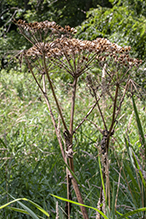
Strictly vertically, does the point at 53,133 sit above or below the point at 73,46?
below

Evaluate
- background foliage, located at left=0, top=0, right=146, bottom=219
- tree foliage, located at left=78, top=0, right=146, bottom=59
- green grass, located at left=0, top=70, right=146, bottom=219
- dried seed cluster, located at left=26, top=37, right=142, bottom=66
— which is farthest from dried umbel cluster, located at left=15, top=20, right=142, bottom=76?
tree foliage, located at left=78, top=0, right=146, bottom=59

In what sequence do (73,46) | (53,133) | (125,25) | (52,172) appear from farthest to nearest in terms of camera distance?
1. (125,25)
2. (53,133)
3. (52,172)
4. (73,46)

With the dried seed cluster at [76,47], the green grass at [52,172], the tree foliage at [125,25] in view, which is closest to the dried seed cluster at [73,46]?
the dried seed cluster at [76,47]

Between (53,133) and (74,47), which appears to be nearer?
(74,47)

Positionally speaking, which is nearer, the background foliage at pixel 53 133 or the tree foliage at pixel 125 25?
the background foliage at pixel 53 133

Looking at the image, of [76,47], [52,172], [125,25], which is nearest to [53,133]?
[52,172]

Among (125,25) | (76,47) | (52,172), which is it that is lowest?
(52,172)

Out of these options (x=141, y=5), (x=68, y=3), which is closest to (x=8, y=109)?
(x=141, y=5)

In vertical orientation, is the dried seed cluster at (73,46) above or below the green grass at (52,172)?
above

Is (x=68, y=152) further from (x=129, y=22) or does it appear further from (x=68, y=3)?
(x=68, y=3)

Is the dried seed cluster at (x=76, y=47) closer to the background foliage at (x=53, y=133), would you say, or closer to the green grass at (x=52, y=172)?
the background foliage at (x=53, y=133)

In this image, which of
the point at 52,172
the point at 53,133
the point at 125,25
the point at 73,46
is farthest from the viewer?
the point at 125,25

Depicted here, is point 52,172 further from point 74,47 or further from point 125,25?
point 125,25

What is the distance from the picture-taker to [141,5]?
6707 millimetres
